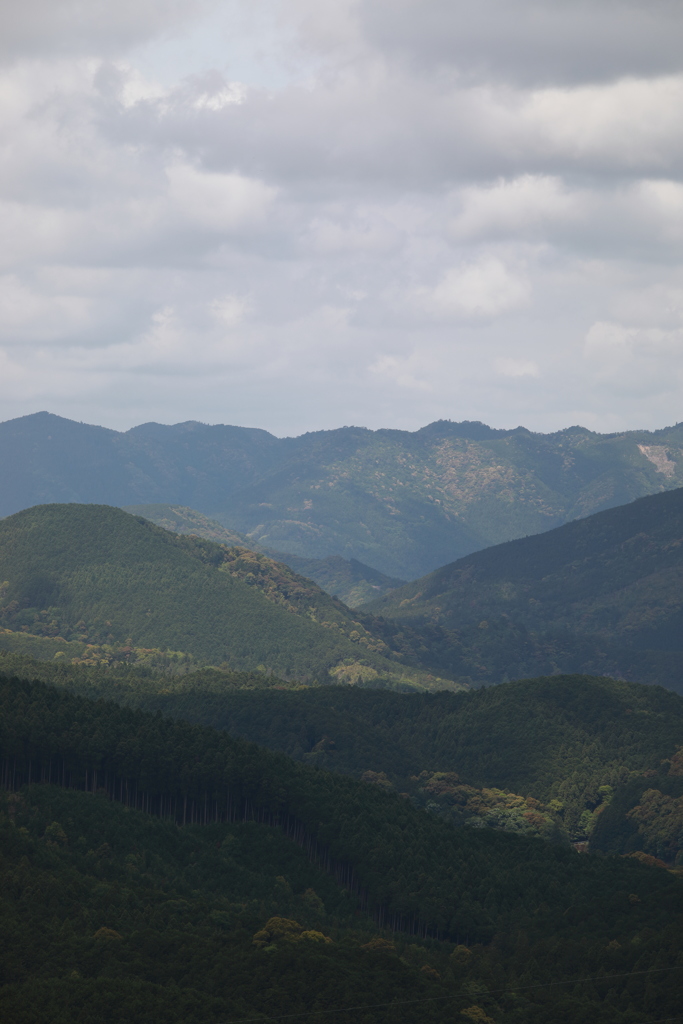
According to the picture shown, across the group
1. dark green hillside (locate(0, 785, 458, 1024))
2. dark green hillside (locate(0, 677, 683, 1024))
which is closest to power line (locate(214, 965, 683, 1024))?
dark green hillside (locate(0, 677, 683, 1024))

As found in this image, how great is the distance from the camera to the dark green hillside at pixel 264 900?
95.2m

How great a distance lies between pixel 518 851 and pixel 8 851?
65.1m

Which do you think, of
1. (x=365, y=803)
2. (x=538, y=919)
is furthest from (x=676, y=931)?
(x=365, y=803)

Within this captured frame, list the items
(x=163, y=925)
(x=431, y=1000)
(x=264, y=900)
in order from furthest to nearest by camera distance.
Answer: (x=264, y=900)
(x=163, y=925)
(x=431, y=1000)

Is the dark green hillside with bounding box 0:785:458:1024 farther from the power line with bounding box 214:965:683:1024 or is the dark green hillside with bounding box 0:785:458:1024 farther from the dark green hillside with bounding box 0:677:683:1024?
the power line with bounding box 214:965:683:1024

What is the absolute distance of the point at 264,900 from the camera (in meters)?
129

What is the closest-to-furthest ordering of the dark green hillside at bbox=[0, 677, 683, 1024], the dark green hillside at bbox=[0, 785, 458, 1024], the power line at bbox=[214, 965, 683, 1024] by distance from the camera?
the power line at bbox=[214, 965, 683, 1024] → the dark green hillside at bbox=[0, 785, 458, 1024] → the dark green hillside at bbox=[0, 677, 683, 1024]

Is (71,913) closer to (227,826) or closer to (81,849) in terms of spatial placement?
(81,849)

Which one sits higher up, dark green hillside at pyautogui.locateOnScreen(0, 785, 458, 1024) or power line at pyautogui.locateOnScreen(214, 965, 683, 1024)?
dark green hillside at pyautogui.locateOnScreen(0, 785, 458, 1024)

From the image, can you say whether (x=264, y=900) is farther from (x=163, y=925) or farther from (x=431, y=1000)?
(x=431, y=1000)

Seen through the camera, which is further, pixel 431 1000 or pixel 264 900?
pixel 264 900

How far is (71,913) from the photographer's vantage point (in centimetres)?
10719

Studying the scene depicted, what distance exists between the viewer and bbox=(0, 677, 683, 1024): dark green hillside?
3750 inches

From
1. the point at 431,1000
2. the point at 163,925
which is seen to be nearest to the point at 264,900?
the point at 163,925
